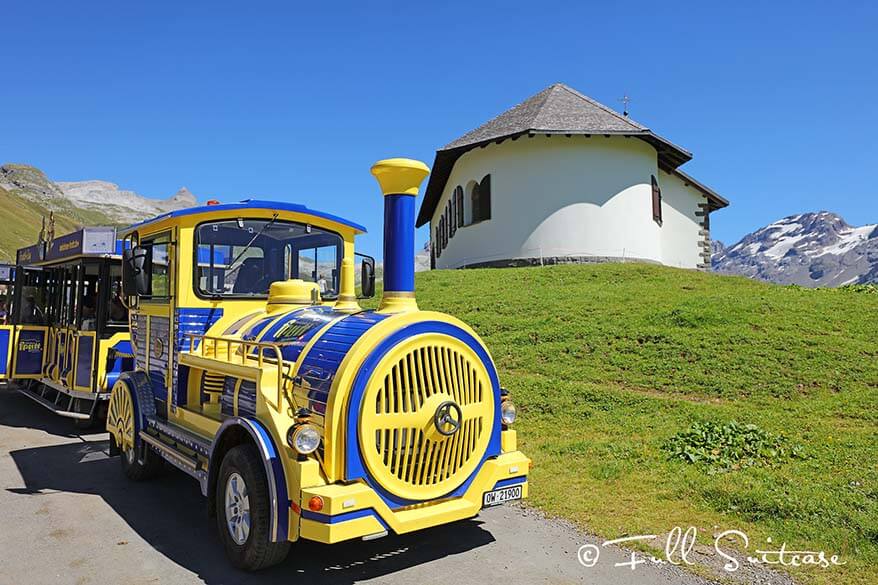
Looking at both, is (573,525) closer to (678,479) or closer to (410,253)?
(678,479)

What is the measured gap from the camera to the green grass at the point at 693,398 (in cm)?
524

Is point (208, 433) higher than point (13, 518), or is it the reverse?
point (208, 433)

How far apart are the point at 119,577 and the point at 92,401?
5452 millimetres

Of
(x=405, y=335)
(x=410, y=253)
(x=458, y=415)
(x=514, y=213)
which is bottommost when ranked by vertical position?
(x=458, y=415)

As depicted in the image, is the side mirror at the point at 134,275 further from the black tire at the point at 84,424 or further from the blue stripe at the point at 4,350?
the blue stripe at the point at 4,350

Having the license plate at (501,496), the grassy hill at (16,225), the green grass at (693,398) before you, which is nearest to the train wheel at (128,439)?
the license plate at (501,496)

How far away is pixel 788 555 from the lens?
455cm

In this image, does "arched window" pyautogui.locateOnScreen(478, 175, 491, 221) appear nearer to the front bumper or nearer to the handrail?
the handrail

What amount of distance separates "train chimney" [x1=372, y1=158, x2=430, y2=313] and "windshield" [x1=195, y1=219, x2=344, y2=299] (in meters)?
1.95

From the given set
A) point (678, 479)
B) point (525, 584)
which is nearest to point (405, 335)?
point (525, 584)

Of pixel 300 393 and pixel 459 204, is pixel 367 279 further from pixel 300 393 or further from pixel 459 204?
pixel 459 204

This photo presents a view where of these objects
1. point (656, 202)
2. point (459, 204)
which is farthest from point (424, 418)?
point (459, 204)

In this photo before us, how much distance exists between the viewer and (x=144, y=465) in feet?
20.8

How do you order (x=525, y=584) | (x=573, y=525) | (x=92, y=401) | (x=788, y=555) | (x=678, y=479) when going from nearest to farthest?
(x=525, y=584) → (x=788, y=555) → (x=573, y=525) → (x=678, y=479) → (x=92, y=401)
